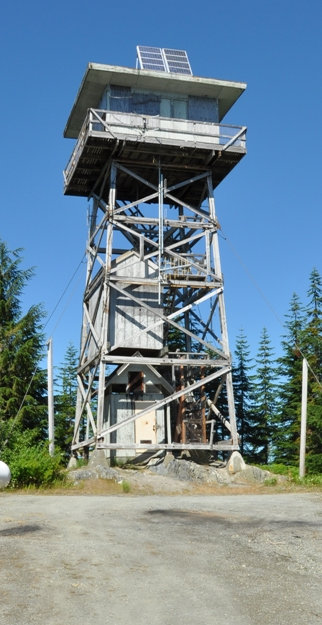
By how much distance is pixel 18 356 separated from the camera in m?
32.7

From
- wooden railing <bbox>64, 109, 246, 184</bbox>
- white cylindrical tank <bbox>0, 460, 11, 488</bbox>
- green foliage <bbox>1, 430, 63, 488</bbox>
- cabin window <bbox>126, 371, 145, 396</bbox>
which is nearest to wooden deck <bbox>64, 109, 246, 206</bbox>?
wooden railing <bbox>64, 109, 246, 184</bbox>

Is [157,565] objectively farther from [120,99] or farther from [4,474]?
[120,99]

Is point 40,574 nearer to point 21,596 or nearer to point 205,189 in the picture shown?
point 21,596

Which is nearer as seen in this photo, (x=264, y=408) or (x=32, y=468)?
(x=32, y=468)

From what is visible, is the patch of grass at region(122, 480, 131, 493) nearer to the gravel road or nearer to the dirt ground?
the dirt ground

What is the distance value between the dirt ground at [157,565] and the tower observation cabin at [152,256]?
9730 millimetres

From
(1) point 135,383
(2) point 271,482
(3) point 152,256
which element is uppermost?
(3) point 152,256

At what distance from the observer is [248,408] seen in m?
46.0

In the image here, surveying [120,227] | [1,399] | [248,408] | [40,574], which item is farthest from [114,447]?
[248,408]

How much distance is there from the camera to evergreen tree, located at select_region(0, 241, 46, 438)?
31.9 metres

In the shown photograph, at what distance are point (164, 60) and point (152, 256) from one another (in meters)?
8.18

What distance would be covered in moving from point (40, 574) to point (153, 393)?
17.2 meters

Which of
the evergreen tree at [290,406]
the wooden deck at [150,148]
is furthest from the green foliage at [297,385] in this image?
the wooden deck at [150,148]

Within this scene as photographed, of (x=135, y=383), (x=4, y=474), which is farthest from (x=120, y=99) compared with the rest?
(x=4, y=474)
